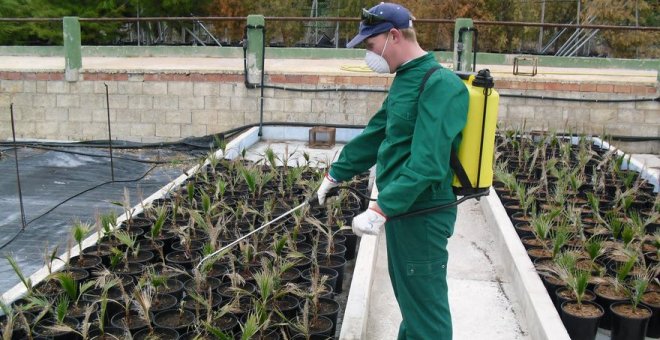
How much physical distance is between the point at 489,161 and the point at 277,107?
7.72 meters

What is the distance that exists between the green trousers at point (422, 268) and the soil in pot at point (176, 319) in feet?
4.21

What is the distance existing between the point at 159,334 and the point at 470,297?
210 centimetres

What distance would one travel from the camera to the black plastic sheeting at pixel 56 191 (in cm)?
568

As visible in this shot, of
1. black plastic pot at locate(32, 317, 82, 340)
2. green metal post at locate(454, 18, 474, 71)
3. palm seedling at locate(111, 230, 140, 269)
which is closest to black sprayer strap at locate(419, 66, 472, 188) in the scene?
black plastic pot at locate(32, 317, 82, 340)

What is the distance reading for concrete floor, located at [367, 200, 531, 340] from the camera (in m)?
4.27

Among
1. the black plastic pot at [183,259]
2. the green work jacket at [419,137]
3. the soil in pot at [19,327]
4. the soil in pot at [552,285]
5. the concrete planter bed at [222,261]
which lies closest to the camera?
the green work jacket at [419,137]

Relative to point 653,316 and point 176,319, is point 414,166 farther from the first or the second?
point 653,316

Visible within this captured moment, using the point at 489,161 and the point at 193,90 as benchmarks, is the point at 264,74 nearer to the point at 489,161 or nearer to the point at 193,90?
the point at 193,90

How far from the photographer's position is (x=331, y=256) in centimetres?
490

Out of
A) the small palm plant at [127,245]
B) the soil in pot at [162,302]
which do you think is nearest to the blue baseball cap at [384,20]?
the soil in pot at [162,302]

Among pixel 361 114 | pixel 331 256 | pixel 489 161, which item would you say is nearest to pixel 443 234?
pixel 489 161

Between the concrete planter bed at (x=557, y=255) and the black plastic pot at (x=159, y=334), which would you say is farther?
the concrete planter bed at (x=557, y=255)

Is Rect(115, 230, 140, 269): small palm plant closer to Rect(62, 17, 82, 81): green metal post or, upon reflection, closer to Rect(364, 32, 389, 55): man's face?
Rect(364, 32, 389, 55): man's face

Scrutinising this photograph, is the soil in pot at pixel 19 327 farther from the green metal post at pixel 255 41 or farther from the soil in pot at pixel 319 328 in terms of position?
the green metal post at pixel 255 41
